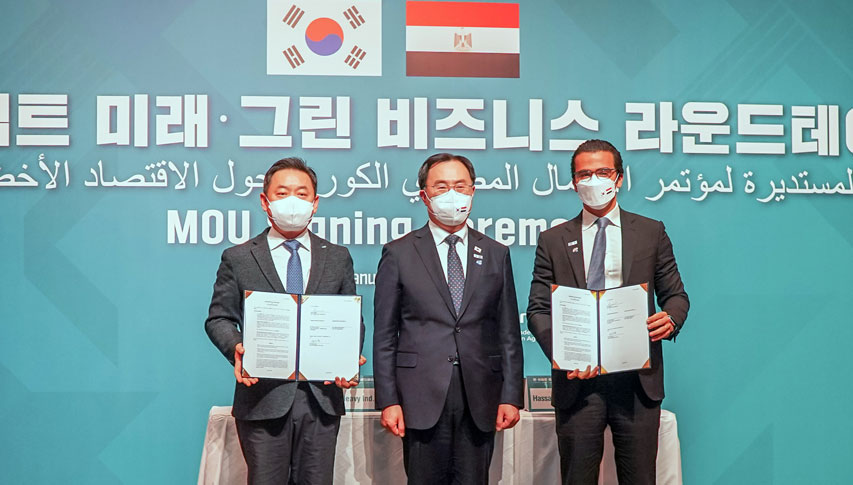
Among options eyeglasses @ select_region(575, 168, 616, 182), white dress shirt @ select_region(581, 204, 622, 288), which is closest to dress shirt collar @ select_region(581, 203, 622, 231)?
white dress shirt @ select_region(581, 204, 622, 288)

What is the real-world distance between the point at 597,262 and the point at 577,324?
0.30m

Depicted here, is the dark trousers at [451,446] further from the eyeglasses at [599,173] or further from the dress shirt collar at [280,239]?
the eyeglasses at [599,173]

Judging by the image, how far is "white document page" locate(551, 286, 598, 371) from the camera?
2805mm

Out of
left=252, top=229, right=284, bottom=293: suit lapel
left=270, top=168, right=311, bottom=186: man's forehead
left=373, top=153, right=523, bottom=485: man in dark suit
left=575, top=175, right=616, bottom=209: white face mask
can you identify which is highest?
left=270, top=168, right=311, bottom=186: man's forehead

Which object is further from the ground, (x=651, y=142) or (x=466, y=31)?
(x=466, y=31)

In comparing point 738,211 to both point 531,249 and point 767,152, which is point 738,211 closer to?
point 767,152

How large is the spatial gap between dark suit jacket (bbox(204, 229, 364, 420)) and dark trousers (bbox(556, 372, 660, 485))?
893mm

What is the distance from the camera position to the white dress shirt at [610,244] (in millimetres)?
2979

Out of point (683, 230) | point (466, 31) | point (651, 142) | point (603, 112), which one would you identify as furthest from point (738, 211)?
point (466, 31)

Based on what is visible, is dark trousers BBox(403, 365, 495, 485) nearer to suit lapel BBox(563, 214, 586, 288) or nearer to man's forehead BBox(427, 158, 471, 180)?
suit lapel BBox(563, 214, 586, 288)

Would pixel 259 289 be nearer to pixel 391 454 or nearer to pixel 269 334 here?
pixel 269 334

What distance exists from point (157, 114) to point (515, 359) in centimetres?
245

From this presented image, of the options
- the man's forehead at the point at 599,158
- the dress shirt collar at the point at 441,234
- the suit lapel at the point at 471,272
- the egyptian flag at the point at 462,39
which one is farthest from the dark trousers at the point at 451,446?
the egyptian flag at the point at 462,39

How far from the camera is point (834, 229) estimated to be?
4.36 meters
